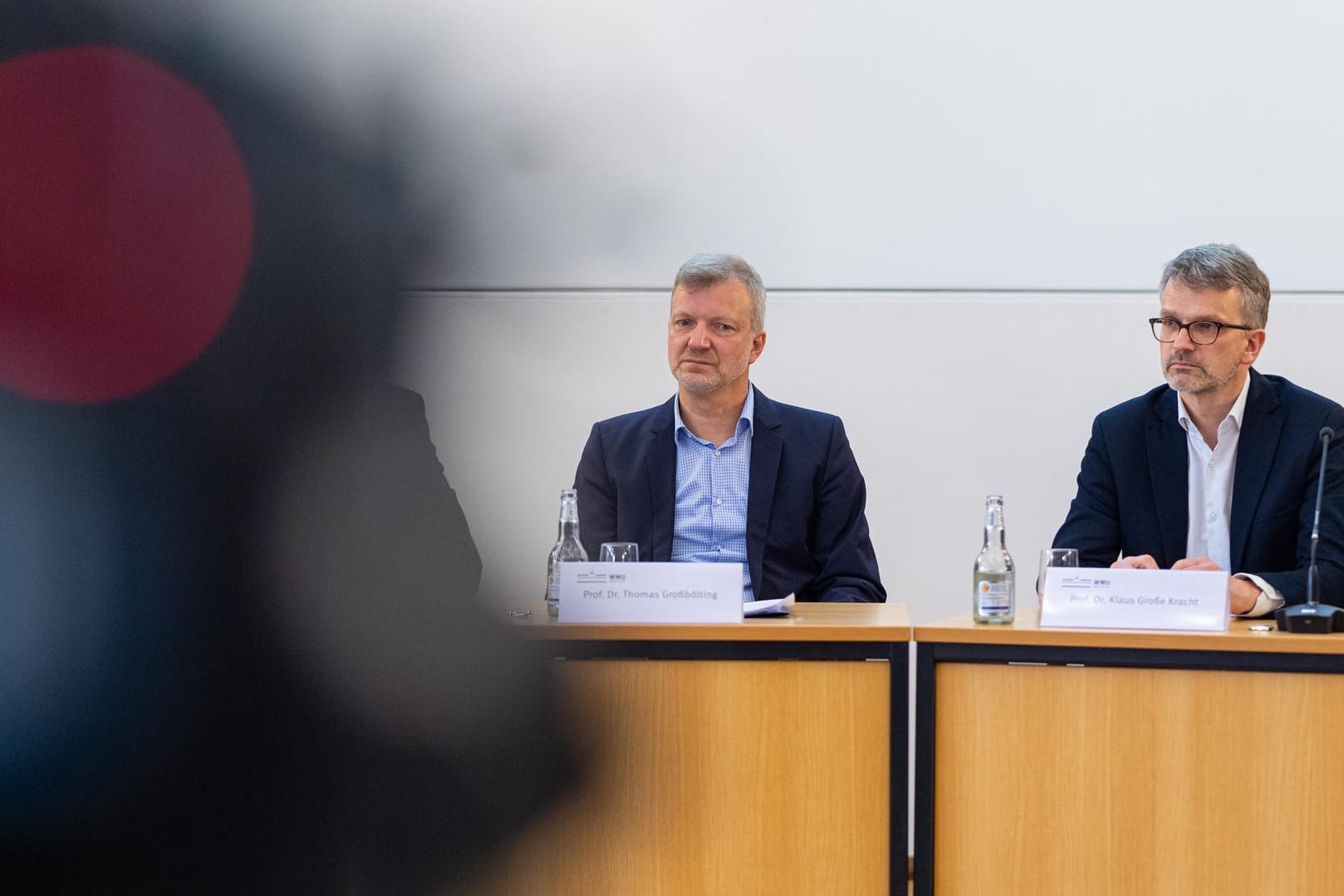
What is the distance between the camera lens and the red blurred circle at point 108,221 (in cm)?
27

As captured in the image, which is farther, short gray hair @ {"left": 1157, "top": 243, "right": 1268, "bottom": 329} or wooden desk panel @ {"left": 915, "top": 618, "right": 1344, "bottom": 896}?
short gray hair @ {"left": 1157, "top": 243, "right": 1268, "bottom": 329}

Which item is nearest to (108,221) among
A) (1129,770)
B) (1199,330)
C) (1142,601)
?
(1129,770)

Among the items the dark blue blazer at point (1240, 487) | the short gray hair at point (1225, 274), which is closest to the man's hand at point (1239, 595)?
the dark blue blazer at point (1240, 487)

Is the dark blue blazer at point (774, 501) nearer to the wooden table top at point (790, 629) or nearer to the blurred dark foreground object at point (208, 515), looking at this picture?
the wooden table top at point (790, 629)

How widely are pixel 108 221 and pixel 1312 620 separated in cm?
178

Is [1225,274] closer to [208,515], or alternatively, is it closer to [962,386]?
[962,386]

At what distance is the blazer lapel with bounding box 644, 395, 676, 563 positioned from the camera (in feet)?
8.66

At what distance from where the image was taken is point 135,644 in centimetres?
28

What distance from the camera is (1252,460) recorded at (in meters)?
2.56

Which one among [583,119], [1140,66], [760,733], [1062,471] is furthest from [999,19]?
[583,119]

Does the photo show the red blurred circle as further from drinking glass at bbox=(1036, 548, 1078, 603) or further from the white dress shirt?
the white dress shirt

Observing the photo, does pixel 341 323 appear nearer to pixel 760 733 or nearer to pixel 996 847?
pixel 760 733

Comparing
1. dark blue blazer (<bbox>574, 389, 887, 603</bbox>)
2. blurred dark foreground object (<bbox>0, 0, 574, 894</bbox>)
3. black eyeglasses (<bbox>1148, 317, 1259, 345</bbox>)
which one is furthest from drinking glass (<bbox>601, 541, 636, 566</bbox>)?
blurred dark foreground object (<bbox>0, 0, 574, 894</bbox>)

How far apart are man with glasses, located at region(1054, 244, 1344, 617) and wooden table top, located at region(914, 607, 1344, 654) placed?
86cm
